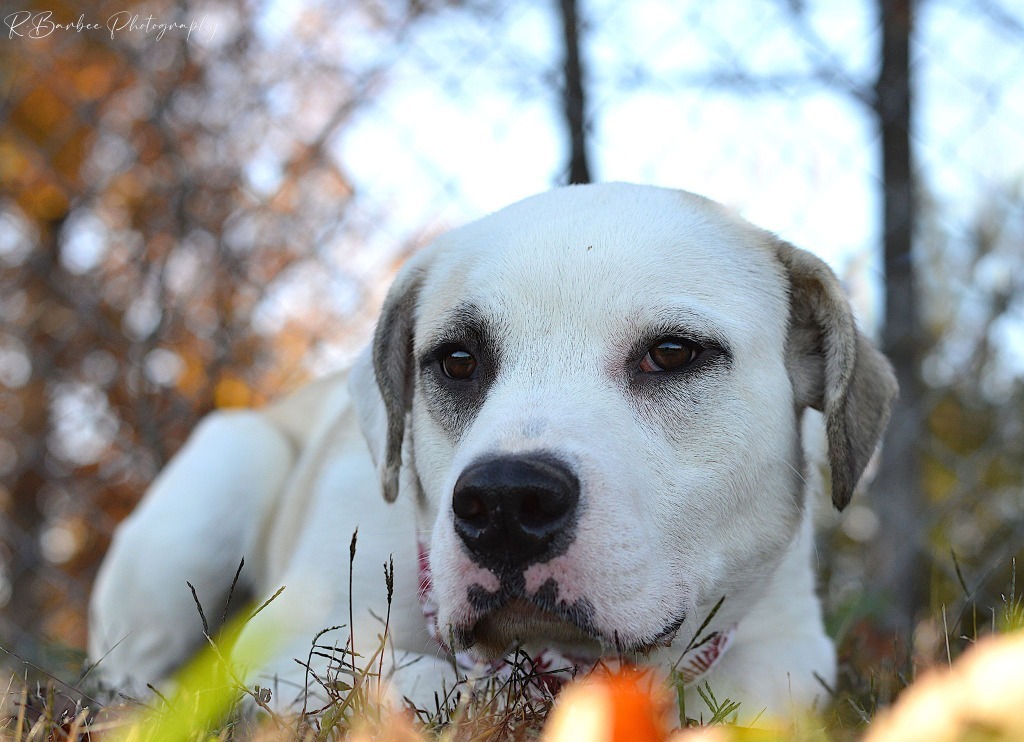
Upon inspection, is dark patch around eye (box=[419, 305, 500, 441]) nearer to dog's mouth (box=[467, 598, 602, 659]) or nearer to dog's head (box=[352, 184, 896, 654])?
dog's head (box=[352, 184, 896, 654])

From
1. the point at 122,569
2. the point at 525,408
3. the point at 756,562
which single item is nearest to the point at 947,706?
the point at 525,408

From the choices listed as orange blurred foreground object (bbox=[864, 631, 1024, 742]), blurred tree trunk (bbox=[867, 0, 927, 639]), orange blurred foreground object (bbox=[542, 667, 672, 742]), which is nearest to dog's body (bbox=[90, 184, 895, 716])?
orange blurred foreground object (bbox=[542, 667, 672, 742])

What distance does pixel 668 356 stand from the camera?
222 cm

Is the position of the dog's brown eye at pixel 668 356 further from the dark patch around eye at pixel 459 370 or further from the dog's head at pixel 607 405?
the dark patch around eye at pixel 459 370

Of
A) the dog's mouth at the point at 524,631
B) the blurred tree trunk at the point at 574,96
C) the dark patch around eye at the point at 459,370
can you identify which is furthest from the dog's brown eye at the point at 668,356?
the blurred tree trunk at the point at 574,96

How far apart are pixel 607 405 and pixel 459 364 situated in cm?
50

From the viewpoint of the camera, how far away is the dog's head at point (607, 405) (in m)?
1.82

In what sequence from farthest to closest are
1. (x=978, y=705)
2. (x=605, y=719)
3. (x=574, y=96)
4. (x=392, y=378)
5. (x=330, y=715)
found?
(x=574, y=96)
(x=392, y=378)
(x=330, y=715)
(x=605, y=719)
(x=978, y=705)

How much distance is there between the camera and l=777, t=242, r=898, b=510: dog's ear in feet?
7.94

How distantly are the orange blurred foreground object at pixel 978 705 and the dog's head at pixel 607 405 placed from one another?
909 mm

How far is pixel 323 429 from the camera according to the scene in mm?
3848

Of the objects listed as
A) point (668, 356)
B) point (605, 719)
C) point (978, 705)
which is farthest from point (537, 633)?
point (978, 705)

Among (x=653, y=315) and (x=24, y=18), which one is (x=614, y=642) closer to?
(x=653, y=315)

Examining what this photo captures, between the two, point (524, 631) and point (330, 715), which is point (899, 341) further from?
point (330, 715)
